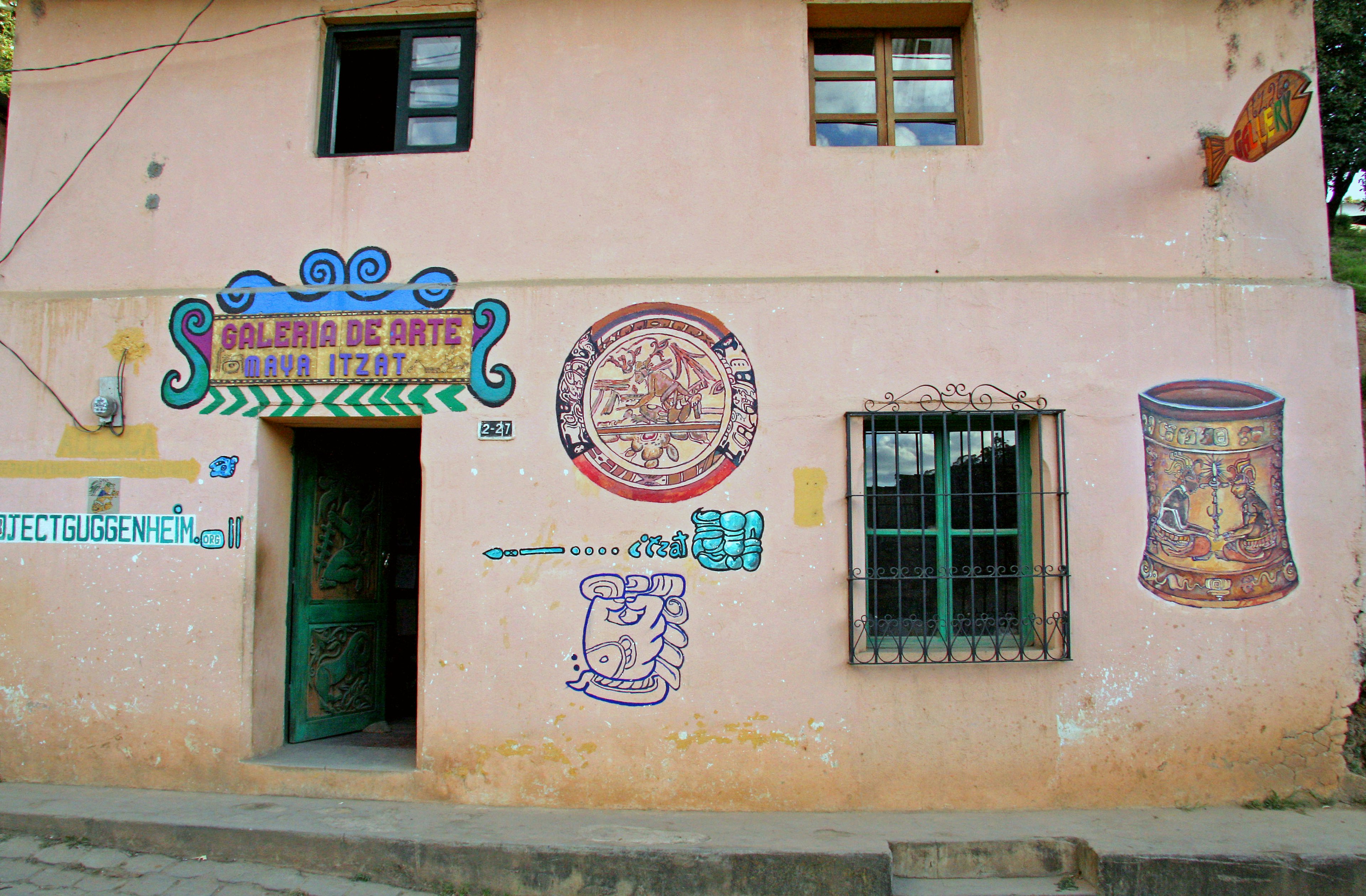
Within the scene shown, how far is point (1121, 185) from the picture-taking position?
4.69 metres

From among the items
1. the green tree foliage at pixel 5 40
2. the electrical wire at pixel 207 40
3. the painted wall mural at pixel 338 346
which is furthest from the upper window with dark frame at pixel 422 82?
the green tree foliage at pixel 5 40

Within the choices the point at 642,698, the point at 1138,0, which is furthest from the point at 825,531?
the point at 1138,0

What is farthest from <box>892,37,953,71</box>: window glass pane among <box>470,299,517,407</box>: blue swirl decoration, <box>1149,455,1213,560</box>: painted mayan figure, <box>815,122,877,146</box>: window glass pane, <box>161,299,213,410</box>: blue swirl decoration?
<box>161,299,213,410</box>: blue swirl decoration

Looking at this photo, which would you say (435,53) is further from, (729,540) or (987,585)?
(987,585)

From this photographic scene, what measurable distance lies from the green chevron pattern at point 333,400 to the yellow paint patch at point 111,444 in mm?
363

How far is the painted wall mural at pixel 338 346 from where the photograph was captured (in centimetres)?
467

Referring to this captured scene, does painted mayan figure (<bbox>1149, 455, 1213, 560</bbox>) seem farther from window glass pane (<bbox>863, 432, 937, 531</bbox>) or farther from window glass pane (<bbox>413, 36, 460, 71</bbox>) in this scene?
window glass pane (<bbox>413, 36, 460, 71</bbox>)

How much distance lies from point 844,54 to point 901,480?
270cm

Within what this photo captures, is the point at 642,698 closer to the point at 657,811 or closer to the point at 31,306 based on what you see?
the point at 657,811

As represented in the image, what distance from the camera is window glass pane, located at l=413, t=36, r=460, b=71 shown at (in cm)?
509

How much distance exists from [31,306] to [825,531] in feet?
16.4

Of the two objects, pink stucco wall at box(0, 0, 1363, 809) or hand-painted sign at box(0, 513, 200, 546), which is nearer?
pink stucco wall at box(0, 0, 1363, 809)

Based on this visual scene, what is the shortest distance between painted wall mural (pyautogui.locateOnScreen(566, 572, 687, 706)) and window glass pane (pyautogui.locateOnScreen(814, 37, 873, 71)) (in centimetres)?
329

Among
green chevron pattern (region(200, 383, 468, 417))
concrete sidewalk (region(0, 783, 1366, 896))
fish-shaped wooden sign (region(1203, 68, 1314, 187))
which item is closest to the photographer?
concrete sidewalk (region(0, 783, 1366, 896))
